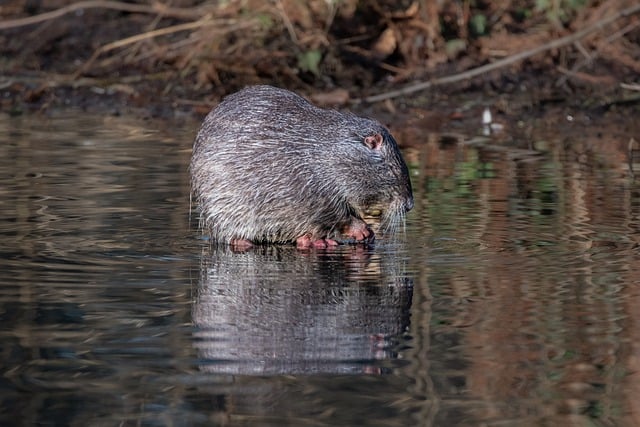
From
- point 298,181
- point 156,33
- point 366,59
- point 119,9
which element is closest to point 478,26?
point 366,59

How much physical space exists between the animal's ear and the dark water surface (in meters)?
0.53

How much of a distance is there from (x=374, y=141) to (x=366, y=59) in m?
7.65

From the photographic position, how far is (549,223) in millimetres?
8781

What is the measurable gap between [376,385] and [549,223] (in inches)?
148

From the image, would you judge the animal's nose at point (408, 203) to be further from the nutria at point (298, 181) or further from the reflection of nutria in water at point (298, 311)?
the reflection of nutria in water at point (298, 311)

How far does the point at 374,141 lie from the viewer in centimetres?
840

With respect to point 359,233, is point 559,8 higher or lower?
higher

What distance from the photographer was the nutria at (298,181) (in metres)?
8.30

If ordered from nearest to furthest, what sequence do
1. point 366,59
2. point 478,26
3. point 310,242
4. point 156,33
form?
point 310,242 → point 156,33 → point 366,59 → point 478,26

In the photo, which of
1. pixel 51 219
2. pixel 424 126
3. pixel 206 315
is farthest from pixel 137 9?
pixel 206 315

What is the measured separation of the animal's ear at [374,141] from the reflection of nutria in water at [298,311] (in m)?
0.64

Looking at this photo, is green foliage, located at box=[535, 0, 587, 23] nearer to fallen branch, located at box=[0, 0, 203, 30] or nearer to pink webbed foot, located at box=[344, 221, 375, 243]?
fallen branch, located at box=[0, 0, 203, 30]

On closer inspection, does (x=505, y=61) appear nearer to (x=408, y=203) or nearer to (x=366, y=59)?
(x=366, y=59)

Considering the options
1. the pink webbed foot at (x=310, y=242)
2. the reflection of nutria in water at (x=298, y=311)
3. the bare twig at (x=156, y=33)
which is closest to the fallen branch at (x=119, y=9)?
the bare twig at (x=156, y=33)
